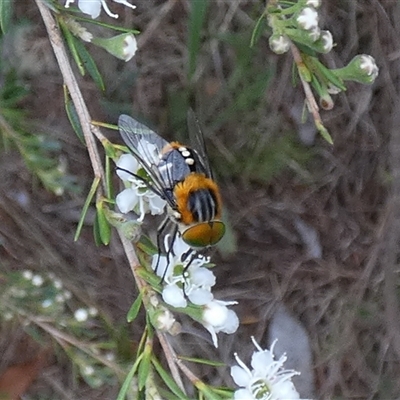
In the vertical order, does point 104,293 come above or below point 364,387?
above

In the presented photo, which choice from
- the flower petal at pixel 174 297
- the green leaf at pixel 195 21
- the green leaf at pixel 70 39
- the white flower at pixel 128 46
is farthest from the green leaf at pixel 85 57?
the green leaf at pixel 195 21

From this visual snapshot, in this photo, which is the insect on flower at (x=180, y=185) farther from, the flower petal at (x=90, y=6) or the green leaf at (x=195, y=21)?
the green leaf at (x=195, y=21)

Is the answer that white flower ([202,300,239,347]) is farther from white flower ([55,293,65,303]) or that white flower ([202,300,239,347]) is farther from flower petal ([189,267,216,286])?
white flower ([55,293,65,303])

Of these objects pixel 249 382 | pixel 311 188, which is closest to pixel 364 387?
pixel 311 188

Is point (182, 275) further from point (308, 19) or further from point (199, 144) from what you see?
point (308, 19)

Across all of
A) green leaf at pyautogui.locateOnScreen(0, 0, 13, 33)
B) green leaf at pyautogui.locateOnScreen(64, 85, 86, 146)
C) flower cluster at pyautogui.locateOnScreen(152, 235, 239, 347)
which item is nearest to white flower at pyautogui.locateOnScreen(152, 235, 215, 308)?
flower cluster at pyautogui.locateOnScreen(152, 235, 239, 347)

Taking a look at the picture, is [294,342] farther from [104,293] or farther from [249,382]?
[249,382]
